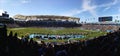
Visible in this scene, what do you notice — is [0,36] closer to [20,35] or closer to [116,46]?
[20,35]

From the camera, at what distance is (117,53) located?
7672 millimetres

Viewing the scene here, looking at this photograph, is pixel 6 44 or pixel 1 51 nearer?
pixel 1 51

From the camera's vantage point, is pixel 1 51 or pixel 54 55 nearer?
pixel 1 51

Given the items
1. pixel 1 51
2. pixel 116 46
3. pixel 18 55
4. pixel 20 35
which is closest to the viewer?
pixel 1 51

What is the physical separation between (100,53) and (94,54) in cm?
21

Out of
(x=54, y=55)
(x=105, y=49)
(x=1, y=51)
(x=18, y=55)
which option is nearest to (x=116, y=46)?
(x=105, y=49)

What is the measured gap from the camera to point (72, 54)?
28.1ft

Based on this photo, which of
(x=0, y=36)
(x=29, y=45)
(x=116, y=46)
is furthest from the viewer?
(x=29, y=45)

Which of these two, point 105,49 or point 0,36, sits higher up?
point 0,36

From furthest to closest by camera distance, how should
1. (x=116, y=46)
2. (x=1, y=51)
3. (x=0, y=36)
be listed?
(x=116, y=46)
(x=0, y=36)
(x=1, y=51)

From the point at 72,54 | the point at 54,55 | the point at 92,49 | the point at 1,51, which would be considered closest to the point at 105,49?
the point at 92,49

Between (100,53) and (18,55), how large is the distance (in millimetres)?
2756

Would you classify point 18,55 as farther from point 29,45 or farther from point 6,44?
point 29,45

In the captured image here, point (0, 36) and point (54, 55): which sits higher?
point (0, 36)
